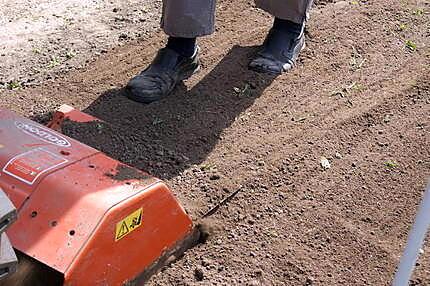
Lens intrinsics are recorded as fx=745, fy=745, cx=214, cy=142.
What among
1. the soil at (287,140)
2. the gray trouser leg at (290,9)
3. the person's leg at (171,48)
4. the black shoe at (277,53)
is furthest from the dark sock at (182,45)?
the gray trouser leg at (290,9)

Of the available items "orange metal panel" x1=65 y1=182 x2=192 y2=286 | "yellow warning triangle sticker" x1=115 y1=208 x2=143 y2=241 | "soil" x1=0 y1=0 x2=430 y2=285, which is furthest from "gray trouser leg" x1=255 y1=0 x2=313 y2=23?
"yellow warning triangle sticker" x1=115 y1=208 x2=143 y2=241

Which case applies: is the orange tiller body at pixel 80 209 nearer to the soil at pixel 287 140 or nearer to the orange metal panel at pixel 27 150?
the orange metal panel at pixel 27 150

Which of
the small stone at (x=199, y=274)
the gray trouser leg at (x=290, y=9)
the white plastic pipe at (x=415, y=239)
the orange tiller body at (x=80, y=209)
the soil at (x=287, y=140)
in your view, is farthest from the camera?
the gray trouser leg at (x=290, y=9)

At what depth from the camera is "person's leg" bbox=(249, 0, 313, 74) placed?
3135 millimetres

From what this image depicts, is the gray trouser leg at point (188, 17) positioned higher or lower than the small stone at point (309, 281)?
higher

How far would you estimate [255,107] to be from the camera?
9.65ft

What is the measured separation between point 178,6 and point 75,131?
68cm

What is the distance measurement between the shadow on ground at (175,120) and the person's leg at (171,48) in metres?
0.05

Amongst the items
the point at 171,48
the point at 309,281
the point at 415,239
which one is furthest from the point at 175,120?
the point at 415,239

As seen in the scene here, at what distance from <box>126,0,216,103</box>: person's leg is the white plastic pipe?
4.92 ft

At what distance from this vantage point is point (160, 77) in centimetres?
292

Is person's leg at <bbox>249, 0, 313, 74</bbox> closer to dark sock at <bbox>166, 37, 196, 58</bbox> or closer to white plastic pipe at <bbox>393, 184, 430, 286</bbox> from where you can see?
dark sock at <bbox>166, 37, 196, 58</bbox>

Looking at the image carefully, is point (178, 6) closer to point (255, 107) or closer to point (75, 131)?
point (255, 107)

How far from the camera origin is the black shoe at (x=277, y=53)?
3.14 m
